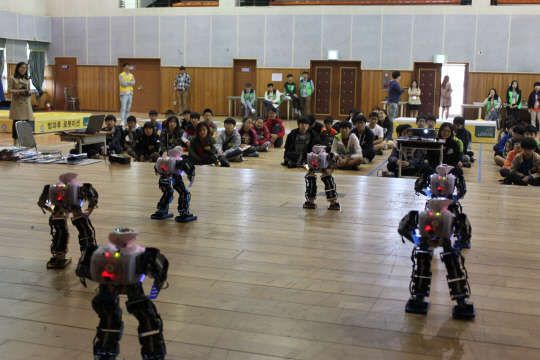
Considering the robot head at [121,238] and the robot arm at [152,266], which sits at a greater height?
the robot head at [121,238]

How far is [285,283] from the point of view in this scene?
322 cm

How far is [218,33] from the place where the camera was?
18.2 metres

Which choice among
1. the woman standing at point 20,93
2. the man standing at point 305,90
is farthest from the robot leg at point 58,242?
the man standing at point 305,90

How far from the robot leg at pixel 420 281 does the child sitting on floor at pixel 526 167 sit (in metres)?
4.77

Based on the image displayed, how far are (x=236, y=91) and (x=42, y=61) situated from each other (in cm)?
740

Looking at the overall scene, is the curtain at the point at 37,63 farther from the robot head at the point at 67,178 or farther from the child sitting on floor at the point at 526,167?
the robot head at the point at 67,178

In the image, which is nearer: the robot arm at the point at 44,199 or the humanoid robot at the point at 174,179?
the robot arm at the point at 44,199

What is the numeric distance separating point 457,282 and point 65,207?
232 centimetres

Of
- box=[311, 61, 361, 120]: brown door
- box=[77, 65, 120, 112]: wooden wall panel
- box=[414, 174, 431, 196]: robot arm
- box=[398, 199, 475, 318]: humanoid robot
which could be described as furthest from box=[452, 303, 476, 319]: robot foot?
box=[77, 65, 120, 112]: wooden wall panel

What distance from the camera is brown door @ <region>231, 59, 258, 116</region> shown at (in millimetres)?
18406

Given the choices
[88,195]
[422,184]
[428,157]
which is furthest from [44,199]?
[428,157]

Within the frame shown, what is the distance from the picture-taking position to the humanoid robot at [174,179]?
4301 millimetres

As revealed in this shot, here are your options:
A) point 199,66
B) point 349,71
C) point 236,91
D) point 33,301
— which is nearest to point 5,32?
point 199,66

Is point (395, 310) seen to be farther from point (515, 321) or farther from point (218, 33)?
point (218, 33)
